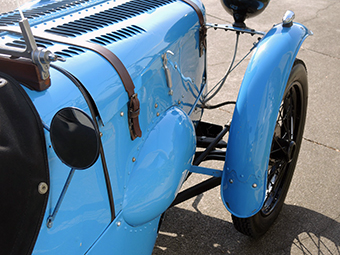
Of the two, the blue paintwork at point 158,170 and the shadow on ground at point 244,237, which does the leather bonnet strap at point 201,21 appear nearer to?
the blue paintwork at point 158,170

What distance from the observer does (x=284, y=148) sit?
7.55ft

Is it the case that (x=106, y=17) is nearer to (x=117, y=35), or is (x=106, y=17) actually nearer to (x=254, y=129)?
(x=117, y=35)

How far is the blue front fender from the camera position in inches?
71.6

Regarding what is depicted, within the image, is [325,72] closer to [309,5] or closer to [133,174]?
[309,5]

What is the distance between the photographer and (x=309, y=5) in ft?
23.5

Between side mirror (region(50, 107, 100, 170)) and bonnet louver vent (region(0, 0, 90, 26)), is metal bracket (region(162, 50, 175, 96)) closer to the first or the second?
bonnet louver vent (region(0, 0, 90, 26))

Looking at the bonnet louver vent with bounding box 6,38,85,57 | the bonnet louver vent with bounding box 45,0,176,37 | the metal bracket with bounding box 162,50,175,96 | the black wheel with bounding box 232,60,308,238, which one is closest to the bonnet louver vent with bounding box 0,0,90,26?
the bonnet louver vent with bounding box 45,0,176,37

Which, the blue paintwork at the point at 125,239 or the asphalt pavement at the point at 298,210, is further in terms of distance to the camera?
the asphalt pavement at the point at 298,210

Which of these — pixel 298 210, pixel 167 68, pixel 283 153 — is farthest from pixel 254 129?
pixel 298 210

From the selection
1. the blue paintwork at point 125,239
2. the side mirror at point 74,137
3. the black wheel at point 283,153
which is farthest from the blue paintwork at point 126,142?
the black wheel at point 283,153

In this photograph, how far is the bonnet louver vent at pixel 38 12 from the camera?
5.63 feet

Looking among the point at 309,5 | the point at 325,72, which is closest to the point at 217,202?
the point at 325,72

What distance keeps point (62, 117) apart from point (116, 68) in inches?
21.1

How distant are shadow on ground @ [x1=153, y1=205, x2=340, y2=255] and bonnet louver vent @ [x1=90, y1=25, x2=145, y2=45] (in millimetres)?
1402
